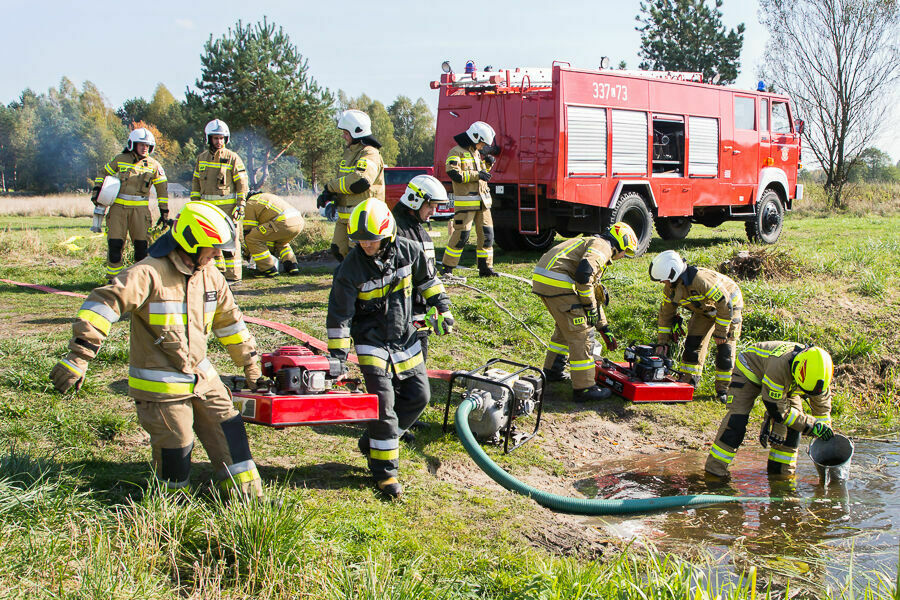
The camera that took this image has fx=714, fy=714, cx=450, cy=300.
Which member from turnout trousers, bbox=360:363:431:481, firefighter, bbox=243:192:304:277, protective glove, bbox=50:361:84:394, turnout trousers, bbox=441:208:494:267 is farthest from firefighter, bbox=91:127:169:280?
protective glove, bbox=50:361:84:394

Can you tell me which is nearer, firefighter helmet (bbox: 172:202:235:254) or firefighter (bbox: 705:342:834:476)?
firefighter helmet (bbox: 172:202:235:254)

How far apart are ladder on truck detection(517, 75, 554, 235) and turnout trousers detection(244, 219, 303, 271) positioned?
3.42 metres

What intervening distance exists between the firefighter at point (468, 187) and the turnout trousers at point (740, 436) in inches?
178

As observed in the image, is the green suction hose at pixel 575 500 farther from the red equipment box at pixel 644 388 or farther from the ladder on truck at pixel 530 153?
the ladder on truck at pixel 530 153

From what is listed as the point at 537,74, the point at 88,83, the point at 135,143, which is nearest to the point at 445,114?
the point at 537,74

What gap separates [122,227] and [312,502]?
6.34 meters

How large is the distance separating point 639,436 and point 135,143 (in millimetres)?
6912

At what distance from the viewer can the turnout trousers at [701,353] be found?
7.24 m

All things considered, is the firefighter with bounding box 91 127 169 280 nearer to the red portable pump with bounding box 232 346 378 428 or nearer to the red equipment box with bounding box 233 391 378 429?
the red portable pump with bounding box 232 346 378 428

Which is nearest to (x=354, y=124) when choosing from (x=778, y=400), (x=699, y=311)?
(x=699, y=311)

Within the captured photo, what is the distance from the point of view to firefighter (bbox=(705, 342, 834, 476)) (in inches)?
207

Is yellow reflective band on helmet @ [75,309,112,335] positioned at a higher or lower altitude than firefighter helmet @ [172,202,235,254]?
lower

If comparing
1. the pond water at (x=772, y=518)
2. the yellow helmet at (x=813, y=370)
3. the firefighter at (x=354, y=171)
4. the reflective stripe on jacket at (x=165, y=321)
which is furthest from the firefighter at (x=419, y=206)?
the yellow helmet at (x=813, y=370)

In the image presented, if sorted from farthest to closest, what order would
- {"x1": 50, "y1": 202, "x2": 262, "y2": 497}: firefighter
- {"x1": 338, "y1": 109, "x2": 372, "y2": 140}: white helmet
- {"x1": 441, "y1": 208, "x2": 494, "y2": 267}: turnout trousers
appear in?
1. {"x1": 441, "y1": 208, "x2": 494, "y2": 267}: turnout trousers
2. {"x1": 338, "y1": 109, "x2": 372, "y2": 140}: white helmet
3. {"x1": 50, "y1": 202, "x2": 262, "y2": 497}: firefighter
